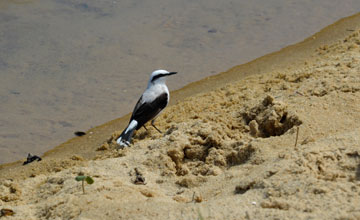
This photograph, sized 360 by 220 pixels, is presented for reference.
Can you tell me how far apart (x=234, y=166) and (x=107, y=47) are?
5.59m

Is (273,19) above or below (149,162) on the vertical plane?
above

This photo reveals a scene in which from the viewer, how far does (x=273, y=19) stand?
413 inches

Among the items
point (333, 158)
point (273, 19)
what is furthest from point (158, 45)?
point (333, 158)

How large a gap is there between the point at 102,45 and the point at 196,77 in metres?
1.95

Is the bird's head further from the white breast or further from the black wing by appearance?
the black wing

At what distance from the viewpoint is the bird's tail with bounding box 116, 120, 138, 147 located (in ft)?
19.4

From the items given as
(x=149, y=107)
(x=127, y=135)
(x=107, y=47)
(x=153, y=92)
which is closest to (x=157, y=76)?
(x=153, y=92)

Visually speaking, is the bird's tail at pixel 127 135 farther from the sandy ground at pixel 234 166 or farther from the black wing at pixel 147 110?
the sandy ground at pixel 234 166

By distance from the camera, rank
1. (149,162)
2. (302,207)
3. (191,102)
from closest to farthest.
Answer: (302,207)
(149,162)
(191,102)

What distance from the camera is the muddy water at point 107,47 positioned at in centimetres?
764

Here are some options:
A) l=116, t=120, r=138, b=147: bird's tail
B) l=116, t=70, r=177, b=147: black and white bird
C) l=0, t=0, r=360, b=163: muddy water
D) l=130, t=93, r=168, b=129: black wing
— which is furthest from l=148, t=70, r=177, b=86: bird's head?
l=0, t=0, r=360, b=163: muddy water

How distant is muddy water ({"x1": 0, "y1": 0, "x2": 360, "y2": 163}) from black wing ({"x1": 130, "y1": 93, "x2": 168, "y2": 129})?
129 cm

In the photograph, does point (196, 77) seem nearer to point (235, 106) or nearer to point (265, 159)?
point (235, 106)

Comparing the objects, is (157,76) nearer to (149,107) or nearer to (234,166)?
(149,107)
